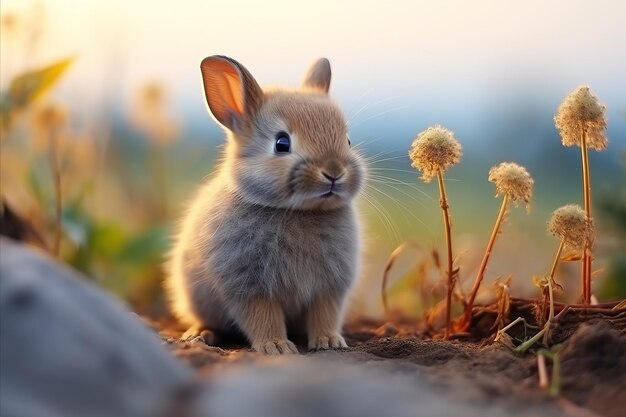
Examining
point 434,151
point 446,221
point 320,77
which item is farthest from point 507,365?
point 320,77

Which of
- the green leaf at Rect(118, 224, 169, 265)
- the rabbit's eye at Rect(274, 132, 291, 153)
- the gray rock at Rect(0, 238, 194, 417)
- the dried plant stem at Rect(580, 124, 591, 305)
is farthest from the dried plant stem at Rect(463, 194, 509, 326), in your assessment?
the green leaf at Rect(118, 224, 169, 265)

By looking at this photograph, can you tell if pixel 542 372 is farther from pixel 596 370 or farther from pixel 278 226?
pixel 278 226

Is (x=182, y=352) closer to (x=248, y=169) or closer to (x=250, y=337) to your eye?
(x=250, y=337)

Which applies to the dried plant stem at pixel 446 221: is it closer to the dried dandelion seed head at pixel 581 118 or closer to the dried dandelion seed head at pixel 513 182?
the dried dandelion seed head at pixel 513 182

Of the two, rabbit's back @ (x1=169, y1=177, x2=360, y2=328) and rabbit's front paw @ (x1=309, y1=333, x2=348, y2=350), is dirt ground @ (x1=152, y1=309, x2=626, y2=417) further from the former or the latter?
rabbit's back @ (x1=169, y1=177, x2=360, y2=328)

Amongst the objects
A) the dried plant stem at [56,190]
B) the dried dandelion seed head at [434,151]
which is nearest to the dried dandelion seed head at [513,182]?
the dried dandelion seed head at [434,151]

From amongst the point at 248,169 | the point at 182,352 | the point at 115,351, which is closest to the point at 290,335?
the point at 248,169
